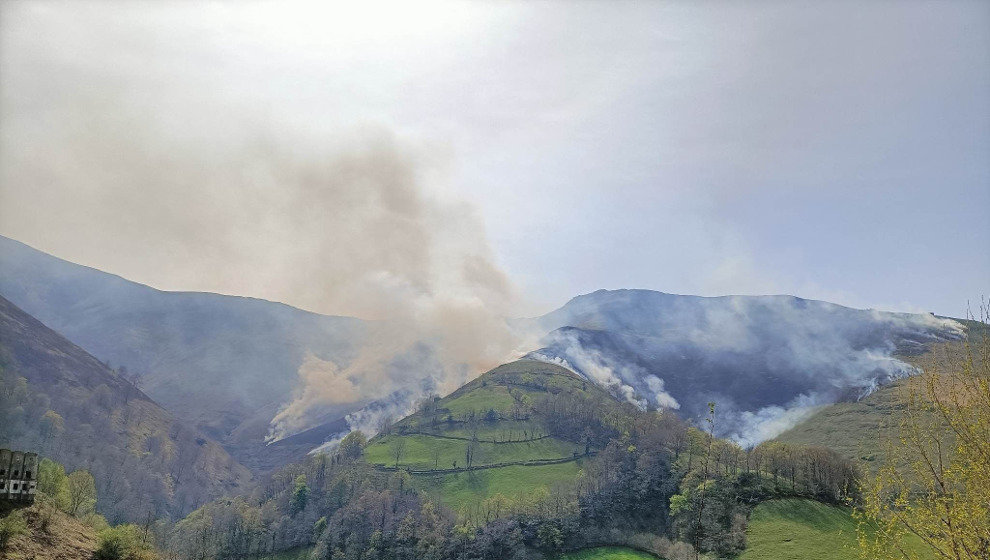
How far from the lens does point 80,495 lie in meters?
114

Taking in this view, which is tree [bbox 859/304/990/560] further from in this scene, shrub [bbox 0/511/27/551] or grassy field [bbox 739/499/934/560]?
grassy field [bbox 739/499/934/560]

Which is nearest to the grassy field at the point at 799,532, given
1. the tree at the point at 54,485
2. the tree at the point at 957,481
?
the tree at the point at 957,481

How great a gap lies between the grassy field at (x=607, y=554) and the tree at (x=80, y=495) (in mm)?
109848

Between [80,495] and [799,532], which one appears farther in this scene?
[799,532]

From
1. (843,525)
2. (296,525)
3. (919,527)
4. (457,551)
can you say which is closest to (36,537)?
(919,527)

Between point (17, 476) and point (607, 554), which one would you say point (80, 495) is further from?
point (607, 554)

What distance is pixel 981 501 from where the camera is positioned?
97.9 feet

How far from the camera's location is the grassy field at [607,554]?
150 metres

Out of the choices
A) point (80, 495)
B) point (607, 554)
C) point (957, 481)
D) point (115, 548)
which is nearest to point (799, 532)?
point (607, 554)

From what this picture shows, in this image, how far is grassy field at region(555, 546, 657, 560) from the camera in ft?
493

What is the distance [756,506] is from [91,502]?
156 metres

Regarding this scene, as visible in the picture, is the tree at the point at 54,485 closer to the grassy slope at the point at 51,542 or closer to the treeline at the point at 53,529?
the treeline at the point at 53,529

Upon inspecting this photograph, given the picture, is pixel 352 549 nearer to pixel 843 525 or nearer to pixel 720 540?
pixel 720 540

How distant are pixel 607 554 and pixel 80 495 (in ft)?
401
